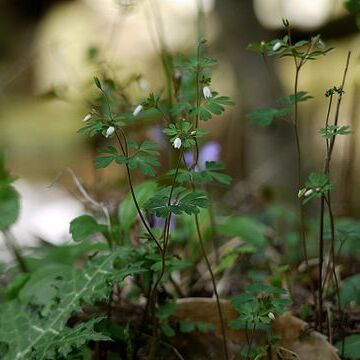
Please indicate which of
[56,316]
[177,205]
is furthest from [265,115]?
[56,316]

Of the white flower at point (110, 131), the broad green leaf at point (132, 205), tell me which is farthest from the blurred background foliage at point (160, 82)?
the white flower at point (110, 131)

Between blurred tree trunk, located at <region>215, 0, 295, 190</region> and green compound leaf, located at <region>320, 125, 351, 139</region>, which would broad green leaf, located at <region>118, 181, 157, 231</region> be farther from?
blurred tree trunk, located at <region>215, 0, 295, 190</region>

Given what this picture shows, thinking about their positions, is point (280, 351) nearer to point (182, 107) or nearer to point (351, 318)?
point (351, 318)

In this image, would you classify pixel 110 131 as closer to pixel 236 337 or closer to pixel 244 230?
pixel 236 337

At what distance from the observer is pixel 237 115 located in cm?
462

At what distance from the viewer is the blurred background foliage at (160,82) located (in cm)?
207

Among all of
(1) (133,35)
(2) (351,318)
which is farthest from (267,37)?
(1) (133,35)

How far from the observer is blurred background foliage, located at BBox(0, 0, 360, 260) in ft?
6.79

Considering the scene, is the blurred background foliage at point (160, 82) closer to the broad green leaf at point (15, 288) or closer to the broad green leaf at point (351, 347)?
the broad green leaf at point (15, 288)

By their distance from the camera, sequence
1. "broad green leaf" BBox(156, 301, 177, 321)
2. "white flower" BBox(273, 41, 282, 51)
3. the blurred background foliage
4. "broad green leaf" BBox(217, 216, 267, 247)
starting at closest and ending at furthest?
"white flower" BBox(273, 41, 282, 51) < "broad green leaf" BBox(156, 301, 177, 321) < "broad green leaf" BBox(217, 216, 267, 247) < the blurred background foliage

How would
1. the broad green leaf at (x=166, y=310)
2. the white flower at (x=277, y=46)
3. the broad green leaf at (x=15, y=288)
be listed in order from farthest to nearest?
1. the broad green leaf at (x=15, y=288)
2. the broad green leaf at (x=166, y=310)
3. the white flower at (x=277, y=46)

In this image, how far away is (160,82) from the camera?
3387 millimetres

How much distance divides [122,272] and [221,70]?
4281 millimetres

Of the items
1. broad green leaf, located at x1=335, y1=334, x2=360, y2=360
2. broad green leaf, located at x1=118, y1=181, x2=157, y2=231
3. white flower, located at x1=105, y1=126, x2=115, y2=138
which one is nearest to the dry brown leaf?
broad green leaf, located at x1=335, y1=334, x2=360, y2=360
